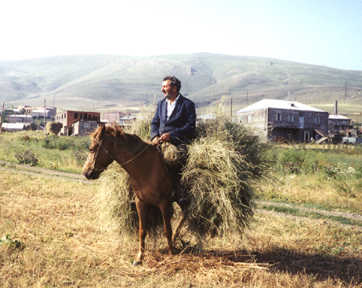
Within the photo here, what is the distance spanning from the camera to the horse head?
4578 mm

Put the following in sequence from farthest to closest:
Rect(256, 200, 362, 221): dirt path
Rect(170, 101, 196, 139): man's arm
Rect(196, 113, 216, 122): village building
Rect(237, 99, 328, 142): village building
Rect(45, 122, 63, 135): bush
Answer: Rect(45, 122, 63, 135): bush → Rect(237, 99, 328, 142): village building → Rect(256, 200, 362, 221): dirt path → Rect(196, 113, 216, 122): village building → Rect(170, 101, 196, 139): man's arm

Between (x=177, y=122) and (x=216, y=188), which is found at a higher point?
(x=177, y=122)

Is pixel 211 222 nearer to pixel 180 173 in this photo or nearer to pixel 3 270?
pixel 180 173

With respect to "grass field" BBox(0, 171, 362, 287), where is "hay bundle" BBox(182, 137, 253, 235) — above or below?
above

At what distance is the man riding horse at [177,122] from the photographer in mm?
5480

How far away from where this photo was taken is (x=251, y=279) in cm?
488

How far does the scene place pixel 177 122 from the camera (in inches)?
221

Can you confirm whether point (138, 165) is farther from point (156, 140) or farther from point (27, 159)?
point (27, 159)

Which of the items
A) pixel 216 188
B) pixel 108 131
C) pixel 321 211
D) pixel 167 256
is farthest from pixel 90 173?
pixel 321 211

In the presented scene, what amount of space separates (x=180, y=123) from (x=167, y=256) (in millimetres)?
2148

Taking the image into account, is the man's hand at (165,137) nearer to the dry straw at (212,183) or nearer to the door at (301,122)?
the dry straw at (212,183)

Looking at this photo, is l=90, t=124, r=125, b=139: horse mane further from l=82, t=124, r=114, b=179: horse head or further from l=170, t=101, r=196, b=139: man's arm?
l=170, t=101, r=196, b=139: man's arm

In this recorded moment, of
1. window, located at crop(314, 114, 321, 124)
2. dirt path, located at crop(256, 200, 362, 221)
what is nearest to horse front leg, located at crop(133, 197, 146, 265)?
dirt path, located at crop(256, 200, 362, 221)

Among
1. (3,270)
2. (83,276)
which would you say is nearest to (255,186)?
(83,276)
